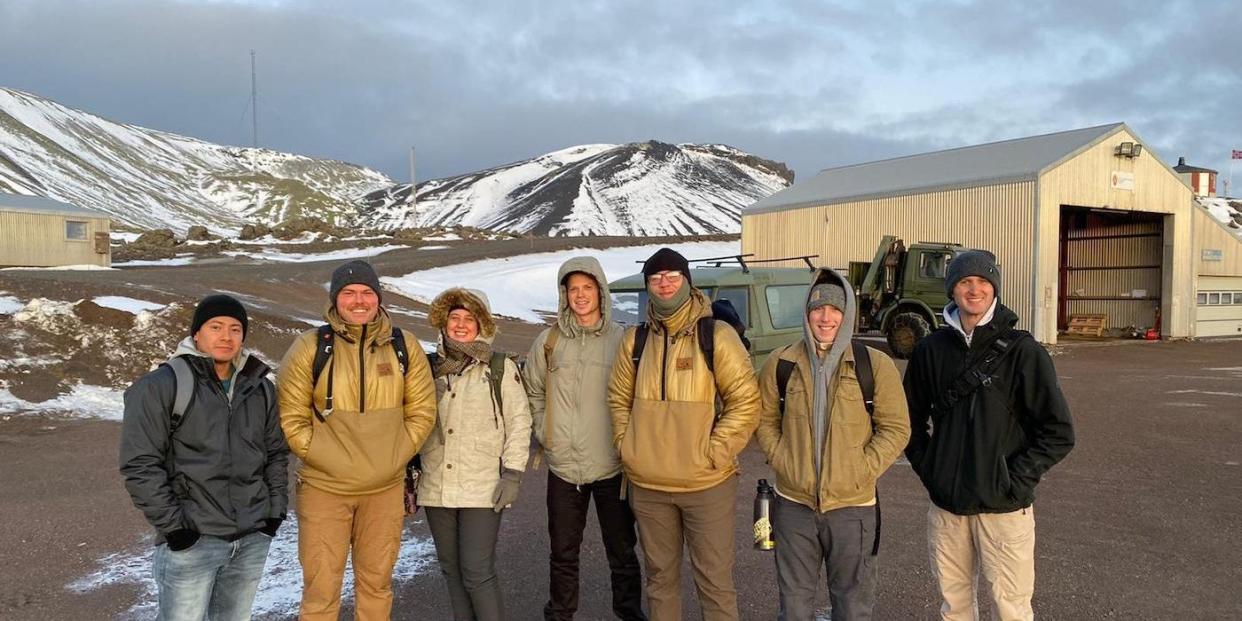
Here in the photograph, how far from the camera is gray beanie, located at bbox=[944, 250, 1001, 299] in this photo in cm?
323

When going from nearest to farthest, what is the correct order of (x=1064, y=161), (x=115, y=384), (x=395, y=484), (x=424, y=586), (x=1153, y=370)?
1. (x=395, y=484)
2. (x=424, y=586)
3. (x=115, y=384)
4. (x=1153, y=370)
5. (x=1064, y=161)

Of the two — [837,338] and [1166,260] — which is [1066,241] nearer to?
[1166,260]

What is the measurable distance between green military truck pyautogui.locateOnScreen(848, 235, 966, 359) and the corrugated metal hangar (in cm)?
453

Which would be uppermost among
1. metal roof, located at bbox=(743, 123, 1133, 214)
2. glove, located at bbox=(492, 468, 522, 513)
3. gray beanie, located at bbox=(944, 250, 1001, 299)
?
metal roof, located at bbox=(743, 123, 1133, 214)

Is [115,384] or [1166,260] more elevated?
[1166,260]

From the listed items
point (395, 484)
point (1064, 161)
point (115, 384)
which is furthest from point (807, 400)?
point (1064, 161)

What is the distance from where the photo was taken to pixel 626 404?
3533 mm

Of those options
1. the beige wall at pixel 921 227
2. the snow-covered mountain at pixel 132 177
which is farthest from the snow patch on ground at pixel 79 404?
the snow-covered mountain at pixel 132 177

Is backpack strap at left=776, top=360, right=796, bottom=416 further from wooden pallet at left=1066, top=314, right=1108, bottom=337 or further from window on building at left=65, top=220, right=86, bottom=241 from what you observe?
window on building at left=65, top=220, right=86, bottom=241

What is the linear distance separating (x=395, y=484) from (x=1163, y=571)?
4.47 metres

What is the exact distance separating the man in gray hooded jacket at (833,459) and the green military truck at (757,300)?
461 centimetres

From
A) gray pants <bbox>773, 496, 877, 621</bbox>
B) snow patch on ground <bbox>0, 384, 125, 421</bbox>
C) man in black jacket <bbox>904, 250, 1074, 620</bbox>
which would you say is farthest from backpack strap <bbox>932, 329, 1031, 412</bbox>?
snow patch on ground <bbox>0, 384, 125, 421</bbox>

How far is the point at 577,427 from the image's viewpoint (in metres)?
3.67

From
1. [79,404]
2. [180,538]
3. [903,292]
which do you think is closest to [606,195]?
[903,292]
